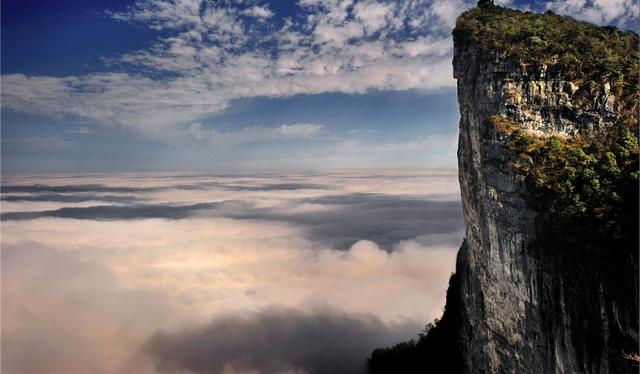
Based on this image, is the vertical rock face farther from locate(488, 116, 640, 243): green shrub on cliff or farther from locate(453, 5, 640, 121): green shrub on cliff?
locate(488, 116, 640, 243): green shrub on cliff

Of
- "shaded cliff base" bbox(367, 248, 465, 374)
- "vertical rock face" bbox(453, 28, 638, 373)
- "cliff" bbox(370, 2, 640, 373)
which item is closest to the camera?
"vertical rock face" bbox(453, 28, 638, 373)

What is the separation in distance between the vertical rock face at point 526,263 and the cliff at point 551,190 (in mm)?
67

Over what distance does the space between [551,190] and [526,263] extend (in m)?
4.79

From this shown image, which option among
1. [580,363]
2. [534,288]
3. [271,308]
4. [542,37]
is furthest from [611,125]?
[271,308]

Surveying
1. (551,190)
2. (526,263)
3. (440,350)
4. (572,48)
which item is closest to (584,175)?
(551,190)

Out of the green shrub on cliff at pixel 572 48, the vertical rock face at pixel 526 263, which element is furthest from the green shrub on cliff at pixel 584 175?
the green shrub on cliff at pixel 572 48

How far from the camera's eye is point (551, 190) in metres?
21.7

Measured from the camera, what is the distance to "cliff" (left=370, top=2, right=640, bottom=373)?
765 inches

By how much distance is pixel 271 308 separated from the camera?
15388 centimetres

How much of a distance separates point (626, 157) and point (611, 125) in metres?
2.68

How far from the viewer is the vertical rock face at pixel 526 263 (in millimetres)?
19312

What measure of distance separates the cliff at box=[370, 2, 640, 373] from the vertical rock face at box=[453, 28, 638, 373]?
67 mm

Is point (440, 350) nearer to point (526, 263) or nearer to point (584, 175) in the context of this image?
point (526, 263)

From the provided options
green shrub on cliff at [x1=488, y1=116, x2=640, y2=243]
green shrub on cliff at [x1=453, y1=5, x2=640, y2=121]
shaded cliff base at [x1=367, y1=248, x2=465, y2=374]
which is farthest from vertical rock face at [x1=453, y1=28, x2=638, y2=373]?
shaded cliff base at [x1=367, y1=248, x2=465, y2=374]
